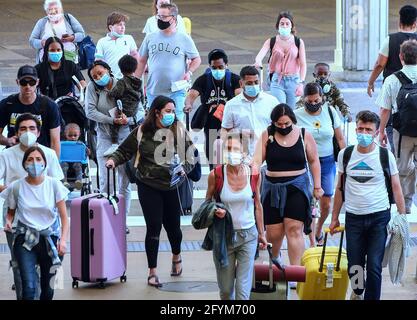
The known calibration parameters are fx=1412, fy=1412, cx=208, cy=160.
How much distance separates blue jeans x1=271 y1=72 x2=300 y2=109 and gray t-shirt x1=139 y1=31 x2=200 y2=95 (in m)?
1.94

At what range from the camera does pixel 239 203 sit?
11.3 m

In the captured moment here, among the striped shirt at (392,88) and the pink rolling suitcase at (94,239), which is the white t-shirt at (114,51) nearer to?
the striped shirt at (392,88)

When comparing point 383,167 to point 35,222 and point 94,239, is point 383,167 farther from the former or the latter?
point 35,222

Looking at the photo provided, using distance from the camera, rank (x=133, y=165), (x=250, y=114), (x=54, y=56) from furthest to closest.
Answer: (x=54, y=56) < (x=250, y=114) < (x=133, y=165)

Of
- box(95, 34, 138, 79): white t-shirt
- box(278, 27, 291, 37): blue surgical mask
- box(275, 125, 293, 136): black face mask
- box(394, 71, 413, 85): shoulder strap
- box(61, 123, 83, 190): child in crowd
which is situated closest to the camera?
box(275, 125, 293, 136): black face mask

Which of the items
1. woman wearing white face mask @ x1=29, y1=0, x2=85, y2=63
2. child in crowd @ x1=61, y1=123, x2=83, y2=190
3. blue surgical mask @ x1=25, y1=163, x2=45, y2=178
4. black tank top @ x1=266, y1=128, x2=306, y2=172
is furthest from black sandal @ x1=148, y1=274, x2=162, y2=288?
woman wearing white face mask @ x1=29, y1=0, x2=85, y2=63

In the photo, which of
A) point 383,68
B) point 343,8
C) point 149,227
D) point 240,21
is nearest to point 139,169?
point 149,227

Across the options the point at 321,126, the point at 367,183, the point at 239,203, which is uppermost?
the point at 321,126

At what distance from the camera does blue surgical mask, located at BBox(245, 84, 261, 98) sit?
13273 millimetres

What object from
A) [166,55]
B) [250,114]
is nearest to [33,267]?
[250,114]

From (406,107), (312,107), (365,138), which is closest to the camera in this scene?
(365,138)

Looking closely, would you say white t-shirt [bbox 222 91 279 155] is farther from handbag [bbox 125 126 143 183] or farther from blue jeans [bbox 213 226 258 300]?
blue jeans [bbox 213 226 258 300]

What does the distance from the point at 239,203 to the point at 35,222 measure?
1622 millimetres

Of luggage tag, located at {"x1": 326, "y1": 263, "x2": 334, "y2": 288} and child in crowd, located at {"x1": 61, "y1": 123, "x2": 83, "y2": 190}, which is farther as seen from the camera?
child in crowd, located at {"x1": 61, "y1": 123, "x2": 83, "y2": 190}
